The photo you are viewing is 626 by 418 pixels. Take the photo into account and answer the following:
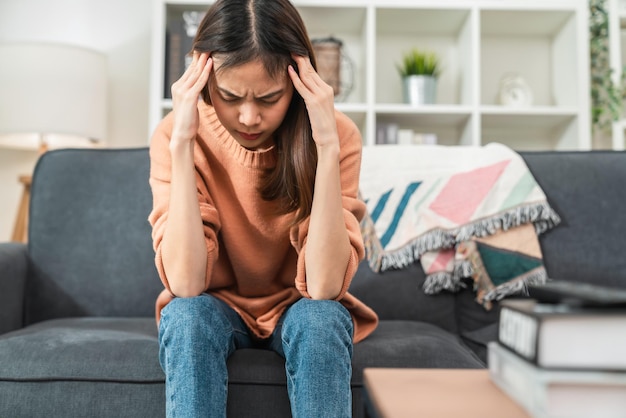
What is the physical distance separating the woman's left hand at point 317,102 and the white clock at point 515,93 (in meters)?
1.98

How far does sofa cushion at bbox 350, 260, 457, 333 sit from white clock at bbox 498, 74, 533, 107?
1.54 metres

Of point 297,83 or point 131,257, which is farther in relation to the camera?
point 131,257

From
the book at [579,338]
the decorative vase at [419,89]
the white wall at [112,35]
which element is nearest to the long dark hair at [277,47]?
the book at [579,338]

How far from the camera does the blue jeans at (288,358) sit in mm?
877

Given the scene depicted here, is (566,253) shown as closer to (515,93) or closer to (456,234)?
(456,234)

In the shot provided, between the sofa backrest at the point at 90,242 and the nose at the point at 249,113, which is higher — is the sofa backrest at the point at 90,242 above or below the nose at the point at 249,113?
below

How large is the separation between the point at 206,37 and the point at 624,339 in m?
0.82

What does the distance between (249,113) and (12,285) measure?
0.83 metres

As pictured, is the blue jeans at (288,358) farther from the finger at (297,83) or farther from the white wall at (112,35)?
the white wall at (112,35)

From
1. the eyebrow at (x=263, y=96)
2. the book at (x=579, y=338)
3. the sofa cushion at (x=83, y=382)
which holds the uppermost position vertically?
the eyebrow at (x=263, y=96)

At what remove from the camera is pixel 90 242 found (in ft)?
5.34

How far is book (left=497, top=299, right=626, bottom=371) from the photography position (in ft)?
1.54

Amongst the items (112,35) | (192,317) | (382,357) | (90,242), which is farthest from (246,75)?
(112,35)

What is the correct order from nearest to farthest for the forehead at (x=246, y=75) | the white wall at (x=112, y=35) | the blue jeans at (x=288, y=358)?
the blue jeans at (x=288, y=358), the forehead at (x=246, y=75), the white wall at (x=112, y=35)
